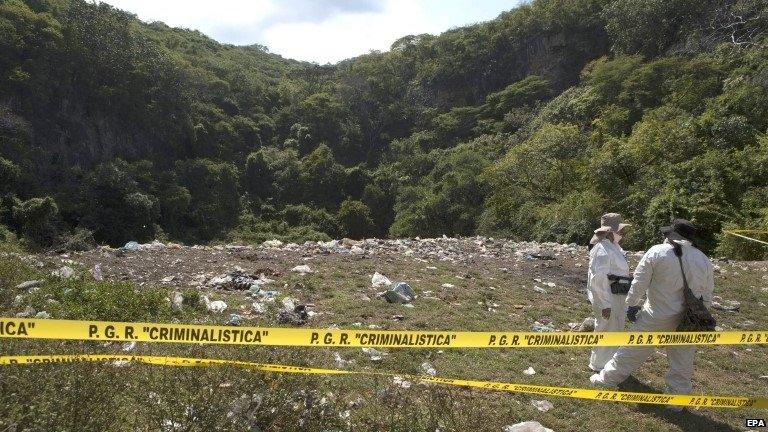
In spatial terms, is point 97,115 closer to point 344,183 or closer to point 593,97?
point 344,183

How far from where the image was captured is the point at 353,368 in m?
4.38

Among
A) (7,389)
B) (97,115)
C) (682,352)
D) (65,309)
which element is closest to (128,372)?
(7,389)

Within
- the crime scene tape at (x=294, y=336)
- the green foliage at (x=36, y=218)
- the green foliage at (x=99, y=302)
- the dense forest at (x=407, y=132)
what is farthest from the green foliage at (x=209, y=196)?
the crime scene tape at (x=294, y=336)

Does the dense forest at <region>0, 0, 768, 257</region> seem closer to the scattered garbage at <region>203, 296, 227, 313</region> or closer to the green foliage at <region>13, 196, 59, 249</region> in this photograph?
the green foliage at <region>13, 196, 59, 249</region>

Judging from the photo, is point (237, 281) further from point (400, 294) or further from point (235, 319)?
point (400, 294)

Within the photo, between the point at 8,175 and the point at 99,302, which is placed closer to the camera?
the point at 99,302

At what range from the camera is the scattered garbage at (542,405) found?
12.9ft

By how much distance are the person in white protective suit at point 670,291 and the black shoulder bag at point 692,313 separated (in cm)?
3

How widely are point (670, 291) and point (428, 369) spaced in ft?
6.52

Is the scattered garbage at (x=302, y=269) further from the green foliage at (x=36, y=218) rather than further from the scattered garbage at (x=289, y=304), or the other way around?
the green foliage at (x=36, y=218)

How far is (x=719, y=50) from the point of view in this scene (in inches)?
953

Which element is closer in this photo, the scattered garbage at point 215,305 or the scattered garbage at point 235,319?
the scattered garbage at point 235,319

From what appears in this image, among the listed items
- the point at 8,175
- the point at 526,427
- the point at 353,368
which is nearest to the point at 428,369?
the point at 353,368

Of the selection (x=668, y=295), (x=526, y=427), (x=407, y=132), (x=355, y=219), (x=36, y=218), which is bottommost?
(x=355, y=219)
